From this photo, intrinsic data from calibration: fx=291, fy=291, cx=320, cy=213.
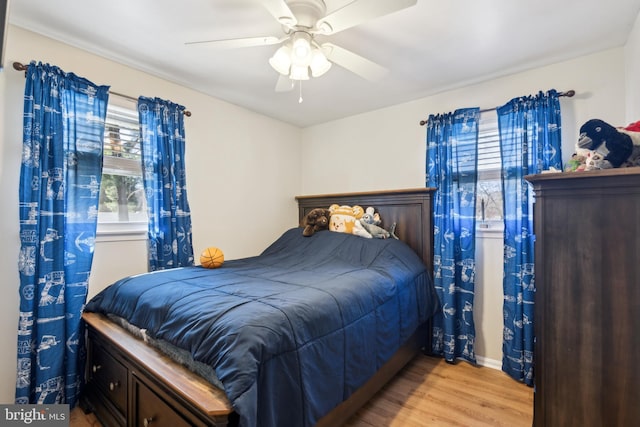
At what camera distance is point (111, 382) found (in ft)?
5.36

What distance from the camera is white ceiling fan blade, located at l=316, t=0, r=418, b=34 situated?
1.19 m

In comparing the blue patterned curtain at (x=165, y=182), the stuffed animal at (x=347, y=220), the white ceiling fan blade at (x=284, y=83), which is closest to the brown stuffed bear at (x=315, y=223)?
the stuffed animal at (x=347, y=220)

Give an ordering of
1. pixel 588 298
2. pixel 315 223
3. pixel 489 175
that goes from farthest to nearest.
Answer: pixel 315 223 < pixel 489 175 < pixel 588 298

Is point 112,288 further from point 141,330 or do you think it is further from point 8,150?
point 8,150

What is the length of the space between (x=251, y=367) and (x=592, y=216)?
135cm

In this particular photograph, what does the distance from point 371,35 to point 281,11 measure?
0.78m

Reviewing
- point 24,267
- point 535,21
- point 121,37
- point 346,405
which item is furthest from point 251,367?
point 535,21

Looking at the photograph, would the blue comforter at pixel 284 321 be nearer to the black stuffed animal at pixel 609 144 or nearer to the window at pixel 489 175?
the window at pixel 489 175

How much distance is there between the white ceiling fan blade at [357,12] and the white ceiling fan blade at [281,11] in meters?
0.13

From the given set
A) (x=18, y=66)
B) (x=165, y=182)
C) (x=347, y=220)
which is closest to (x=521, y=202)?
(x=347, y=220)

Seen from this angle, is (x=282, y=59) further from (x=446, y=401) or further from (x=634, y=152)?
(x=446, y=401)

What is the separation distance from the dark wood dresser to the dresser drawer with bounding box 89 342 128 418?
1.94 metres

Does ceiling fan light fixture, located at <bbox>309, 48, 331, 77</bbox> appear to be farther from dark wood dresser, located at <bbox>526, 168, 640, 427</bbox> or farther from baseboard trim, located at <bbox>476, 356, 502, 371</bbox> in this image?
baseboard trim, located at <bbox>476, 356, 502, 371</bbox>

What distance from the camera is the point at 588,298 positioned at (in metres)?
1.06
